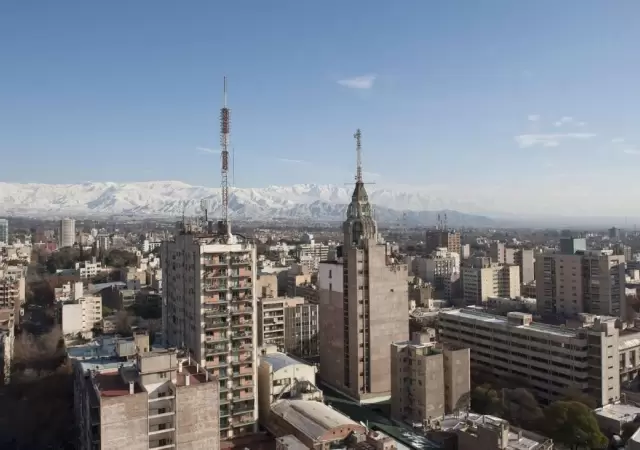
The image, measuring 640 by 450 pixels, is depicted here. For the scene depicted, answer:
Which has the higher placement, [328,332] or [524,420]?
[328,332]

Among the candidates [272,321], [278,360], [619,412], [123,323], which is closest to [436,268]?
[272,321]

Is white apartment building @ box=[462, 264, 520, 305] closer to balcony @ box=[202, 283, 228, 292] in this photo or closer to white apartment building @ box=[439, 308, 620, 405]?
white apartment building @ box=[439, 308, 620, 405]

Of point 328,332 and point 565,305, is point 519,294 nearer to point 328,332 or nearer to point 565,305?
point 565,305

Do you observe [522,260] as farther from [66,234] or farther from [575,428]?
[66,234]

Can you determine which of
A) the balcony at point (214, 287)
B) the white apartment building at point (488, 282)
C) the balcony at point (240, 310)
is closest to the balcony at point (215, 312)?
the balcony at point (240, 310)

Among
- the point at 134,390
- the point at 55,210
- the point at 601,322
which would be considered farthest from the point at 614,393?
the point at 55,210

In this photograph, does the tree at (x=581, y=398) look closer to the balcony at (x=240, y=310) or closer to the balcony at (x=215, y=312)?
the balcony at (x=240, y=310)

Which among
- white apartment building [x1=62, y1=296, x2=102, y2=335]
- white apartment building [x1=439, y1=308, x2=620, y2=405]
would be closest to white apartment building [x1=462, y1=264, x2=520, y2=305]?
white apartment building [x1=439, y1=308, x2=620, y2=405]
